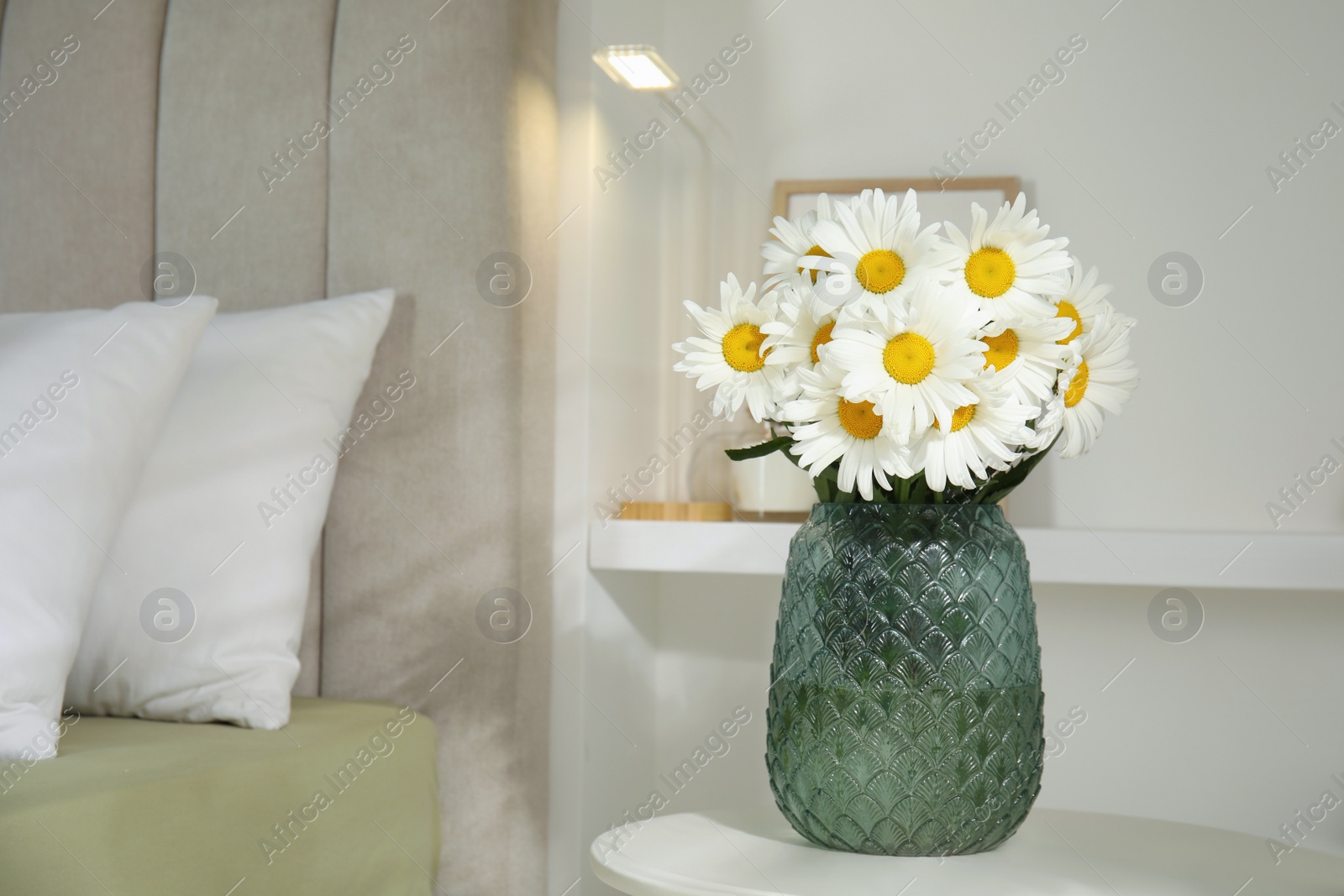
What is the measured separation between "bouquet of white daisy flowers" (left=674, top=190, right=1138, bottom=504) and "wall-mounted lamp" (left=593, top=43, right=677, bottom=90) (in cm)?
62

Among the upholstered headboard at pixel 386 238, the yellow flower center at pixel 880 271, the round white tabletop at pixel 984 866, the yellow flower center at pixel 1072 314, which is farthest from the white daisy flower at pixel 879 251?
the upholstered headboard at pixel 386 238

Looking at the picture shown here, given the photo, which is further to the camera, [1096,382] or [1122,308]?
[1122,308]

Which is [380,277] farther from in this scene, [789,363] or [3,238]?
[789,363]

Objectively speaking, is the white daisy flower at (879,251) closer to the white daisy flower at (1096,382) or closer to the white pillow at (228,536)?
the white daisy flower at (1096,382)

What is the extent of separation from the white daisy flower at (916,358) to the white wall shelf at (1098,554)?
0.63 metres

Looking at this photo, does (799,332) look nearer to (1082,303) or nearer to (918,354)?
(918,354)

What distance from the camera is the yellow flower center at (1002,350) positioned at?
0.81 metres

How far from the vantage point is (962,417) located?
793 mm

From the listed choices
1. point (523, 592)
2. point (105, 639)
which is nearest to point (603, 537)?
point (523, 592)

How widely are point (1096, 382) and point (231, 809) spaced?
2.79 ft

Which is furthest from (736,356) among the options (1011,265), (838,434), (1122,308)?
(1122,308)

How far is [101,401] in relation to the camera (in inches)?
39.8

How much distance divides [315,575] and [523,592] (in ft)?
0.87

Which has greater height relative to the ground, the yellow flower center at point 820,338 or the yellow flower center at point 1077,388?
the yellow flower center at point 820,338
